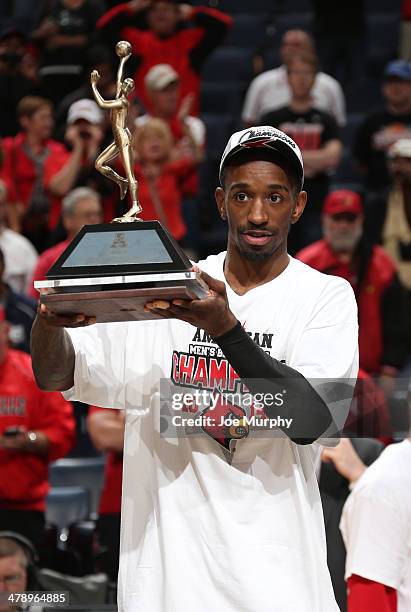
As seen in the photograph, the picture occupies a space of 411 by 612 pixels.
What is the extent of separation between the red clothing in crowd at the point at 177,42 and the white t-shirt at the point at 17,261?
1.86 m

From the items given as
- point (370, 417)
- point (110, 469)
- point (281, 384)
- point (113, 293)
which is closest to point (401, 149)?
point (110, 469)

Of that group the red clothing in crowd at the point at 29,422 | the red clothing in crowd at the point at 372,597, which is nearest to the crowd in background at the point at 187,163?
the red clothing in crowd at the point at 29,422

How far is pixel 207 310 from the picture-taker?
7.26ft

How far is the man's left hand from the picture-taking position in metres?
2.21

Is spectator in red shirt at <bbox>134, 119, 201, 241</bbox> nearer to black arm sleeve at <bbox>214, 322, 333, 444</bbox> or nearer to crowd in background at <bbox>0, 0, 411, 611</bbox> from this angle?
crowd in background at <bbox>0, 0, 411, 611</bbox>

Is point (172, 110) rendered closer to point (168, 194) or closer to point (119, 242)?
point (168, 194)

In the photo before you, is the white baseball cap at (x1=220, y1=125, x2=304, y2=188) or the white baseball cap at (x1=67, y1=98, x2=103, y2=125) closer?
the white baseball cap at (x1=220, y1=125, x2=304, y2=188)

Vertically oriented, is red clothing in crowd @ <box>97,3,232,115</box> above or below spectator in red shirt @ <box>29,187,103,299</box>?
above

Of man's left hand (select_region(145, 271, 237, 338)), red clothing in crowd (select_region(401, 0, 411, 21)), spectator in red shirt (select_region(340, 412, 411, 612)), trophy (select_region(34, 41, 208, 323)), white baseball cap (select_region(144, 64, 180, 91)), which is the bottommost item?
spectator in red shirt (select_region(340, 412, 411, 612))

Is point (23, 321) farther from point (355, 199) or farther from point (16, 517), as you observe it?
point (355, 199)

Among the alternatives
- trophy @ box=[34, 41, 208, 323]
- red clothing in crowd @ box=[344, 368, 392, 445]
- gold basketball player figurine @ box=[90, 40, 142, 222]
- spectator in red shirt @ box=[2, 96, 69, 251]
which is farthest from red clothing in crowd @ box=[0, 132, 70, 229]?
trophy @ box=[34, 41, 208, 323]

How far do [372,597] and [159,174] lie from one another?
4237mm

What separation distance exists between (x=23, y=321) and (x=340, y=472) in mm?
2171

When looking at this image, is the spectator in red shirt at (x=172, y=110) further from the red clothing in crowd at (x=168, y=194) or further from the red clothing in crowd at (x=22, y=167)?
the red clothing in crowd at (x=22, y=167)
